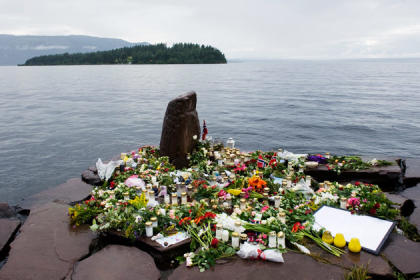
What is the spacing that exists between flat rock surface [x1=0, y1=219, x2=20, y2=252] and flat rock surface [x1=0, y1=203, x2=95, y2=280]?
33cm

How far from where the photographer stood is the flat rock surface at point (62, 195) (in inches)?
419

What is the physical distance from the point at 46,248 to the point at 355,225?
7565 millimetres

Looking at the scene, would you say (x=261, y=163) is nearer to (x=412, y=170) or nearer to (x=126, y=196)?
(x=126, y=196)

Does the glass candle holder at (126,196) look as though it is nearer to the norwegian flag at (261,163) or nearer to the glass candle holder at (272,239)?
the glass candle holder at (272,239)

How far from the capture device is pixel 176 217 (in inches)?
317

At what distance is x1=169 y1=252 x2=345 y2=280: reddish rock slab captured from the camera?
19.8 feet

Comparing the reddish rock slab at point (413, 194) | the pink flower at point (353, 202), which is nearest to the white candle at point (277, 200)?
the pink flower at point (353, 202)

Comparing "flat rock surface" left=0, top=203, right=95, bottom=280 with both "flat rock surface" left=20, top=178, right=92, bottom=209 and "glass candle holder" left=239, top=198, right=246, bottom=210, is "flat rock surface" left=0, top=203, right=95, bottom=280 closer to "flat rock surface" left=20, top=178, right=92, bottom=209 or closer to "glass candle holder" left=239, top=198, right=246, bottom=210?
"flat rock surface" left=20, top=178, right=92, bottom=209

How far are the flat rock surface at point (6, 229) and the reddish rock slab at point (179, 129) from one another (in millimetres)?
5920

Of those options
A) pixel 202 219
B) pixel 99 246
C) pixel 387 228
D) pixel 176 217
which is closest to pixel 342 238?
pixel 387 228

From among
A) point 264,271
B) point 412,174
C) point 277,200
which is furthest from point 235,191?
point 412,174

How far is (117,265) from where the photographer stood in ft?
21.8

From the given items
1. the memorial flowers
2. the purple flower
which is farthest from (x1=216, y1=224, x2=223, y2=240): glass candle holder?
the purple flower

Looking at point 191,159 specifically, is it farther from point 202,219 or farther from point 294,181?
point 202,219
